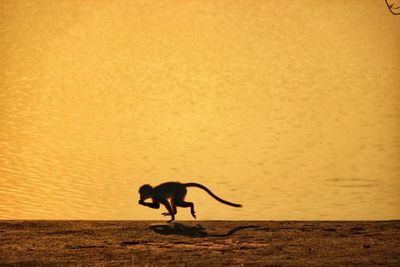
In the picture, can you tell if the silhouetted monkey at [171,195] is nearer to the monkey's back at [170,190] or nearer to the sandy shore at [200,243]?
the monkey's back at [170,190]

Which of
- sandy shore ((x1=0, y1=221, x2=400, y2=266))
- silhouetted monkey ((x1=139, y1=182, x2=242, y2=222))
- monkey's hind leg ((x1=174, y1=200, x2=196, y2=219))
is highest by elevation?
silhouetted monkey ((x1=139, y1=182, x2=242, y2=222))

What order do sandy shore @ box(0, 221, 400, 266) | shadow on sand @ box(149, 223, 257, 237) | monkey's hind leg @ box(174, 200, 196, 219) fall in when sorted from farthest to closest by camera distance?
monkey's hind leg @ box(174, 200, 196, 219) → shadow on sand @ box(149, 223, 257, 237) → sandy shore @ box(0, 221, 400, 266)

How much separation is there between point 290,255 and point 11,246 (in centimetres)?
300

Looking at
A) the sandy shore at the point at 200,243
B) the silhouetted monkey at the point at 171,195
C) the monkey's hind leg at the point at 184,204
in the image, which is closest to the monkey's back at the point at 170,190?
the silhouetted monkey at the point at 171,195

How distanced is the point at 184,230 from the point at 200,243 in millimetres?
693

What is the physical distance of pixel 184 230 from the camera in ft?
26.4

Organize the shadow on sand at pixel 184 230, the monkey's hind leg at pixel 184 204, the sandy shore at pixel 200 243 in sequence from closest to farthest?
the sandy shore at pixel 200 243 < the shadow on sand at pixel 184 230 < the monkey's hind leg at pixel 184 204

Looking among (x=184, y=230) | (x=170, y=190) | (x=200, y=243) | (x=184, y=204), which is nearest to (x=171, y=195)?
(x=170, y=190)

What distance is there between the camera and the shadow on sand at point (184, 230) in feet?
25.7

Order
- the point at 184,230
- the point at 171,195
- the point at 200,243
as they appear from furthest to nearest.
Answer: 1. the point at 171,195
2. the point at 184,230
3. the point at 200,243

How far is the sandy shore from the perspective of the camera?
22.2 ft

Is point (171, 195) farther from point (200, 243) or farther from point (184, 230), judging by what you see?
point (200, 243)

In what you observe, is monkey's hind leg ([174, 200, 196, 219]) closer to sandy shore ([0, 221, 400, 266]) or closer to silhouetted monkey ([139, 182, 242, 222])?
silhouetted monkey ([139, 182, 242, 222])

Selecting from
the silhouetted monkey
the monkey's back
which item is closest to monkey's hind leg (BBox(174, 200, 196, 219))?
the silhouetted monkey
